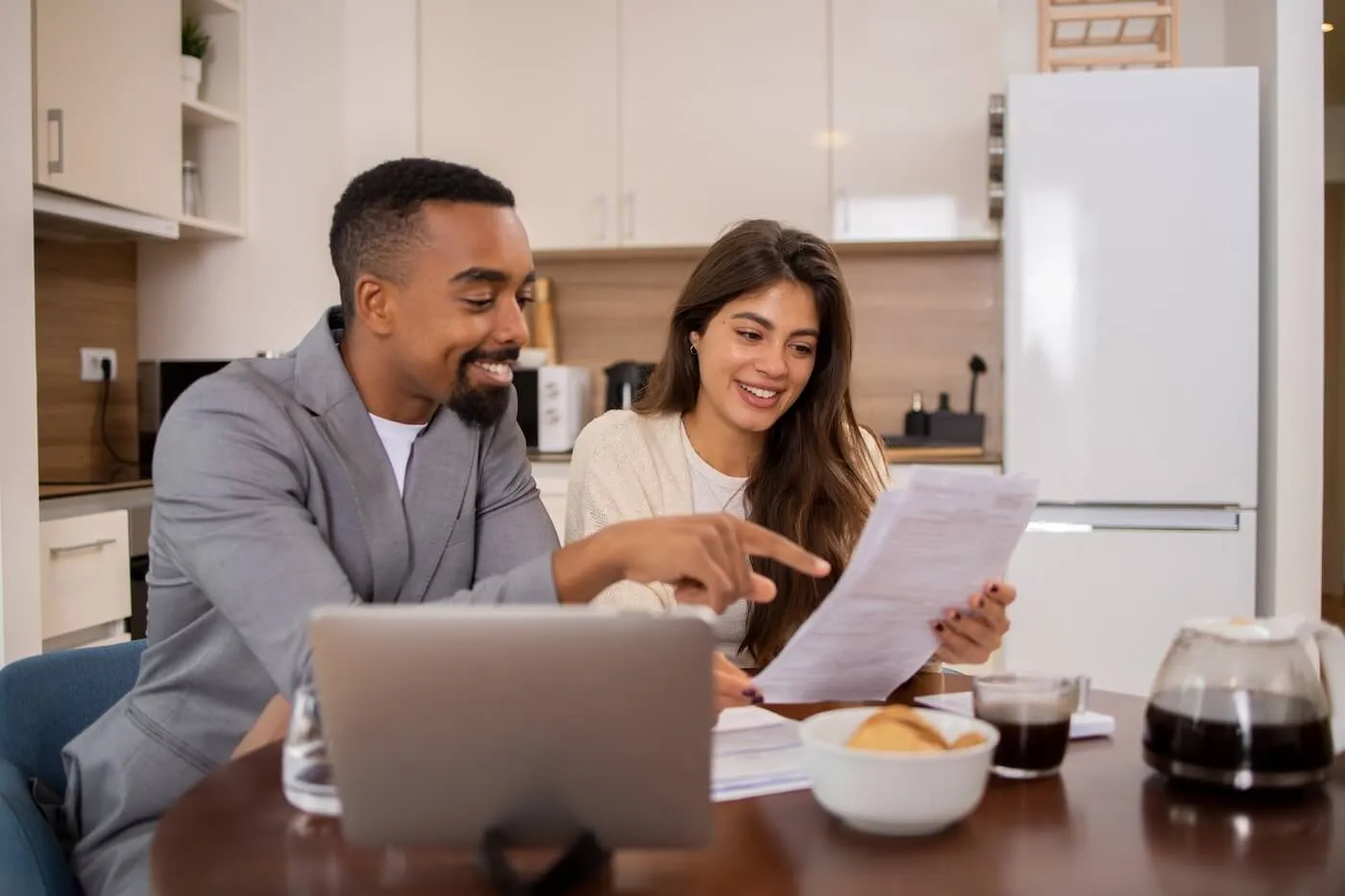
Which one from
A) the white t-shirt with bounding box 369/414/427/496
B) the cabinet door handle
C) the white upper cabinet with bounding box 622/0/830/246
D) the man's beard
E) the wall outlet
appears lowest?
the white t-shirt with bounding box 369/414/427/496

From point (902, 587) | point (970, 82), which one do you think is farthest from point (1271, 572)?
point (902, 587)

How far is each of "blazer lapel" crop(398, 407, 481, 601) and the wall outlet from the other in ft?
8.28

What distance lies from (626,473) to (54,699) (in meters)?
0.88

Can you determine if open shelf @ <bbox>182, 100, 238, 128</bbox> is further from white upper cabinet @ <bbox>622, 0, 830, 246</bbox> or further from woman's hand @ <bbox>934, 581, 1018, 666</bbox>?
woman's hand @ <bbox>934, 581, 1018, 666</bbox>

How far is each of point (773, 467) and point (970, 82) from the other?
2.02 m

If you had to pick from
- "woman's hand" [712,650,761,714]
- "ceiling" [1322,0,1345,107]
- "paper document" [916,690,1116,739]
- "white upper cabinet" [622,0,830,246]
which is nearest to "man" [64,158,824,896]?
"woman's hand" [712,650,761,714]

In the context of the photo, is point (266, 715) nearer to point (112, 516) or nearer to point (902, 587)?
point (902, 587)

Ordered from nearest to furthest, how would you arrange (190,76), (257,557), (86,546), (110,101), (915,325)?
(257,557), (86,546), (110,101), (190,76), (915,325)

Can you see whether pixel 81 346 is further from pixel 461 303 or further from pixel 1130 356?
pixel 1130 356

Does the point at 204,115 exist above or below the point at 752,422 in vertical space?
above

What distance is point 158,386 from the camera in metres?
3.83

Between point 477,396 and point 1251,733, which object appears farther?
point 477,396

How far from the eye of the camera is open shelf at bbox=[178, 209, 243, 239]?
3.54 metres

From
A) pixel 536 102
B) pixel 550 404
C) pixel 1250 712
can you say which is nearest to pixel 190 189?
pixel 536 102
